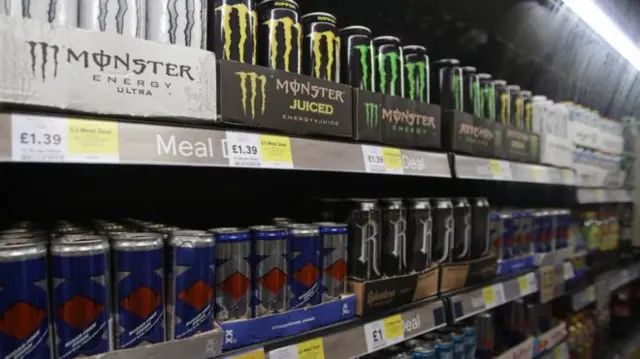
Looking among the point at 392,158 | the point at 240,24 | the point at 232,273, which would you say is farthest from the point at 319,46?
Answer: the point at 232,273

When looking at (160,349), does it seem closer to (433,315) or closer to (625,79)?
(433,315)

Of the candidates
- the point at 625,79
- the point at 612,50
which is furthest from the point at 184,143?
the point at 625,79

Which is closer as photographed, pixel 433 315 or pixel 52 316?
pixel 52 316

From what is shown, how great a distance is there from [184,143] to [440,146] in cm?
85

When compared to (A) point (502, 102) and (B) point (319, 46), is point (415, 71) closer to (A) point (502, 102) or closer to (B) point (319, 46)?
(B) point (319, 46)

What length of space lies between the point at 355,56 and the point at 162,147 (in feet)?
1.88

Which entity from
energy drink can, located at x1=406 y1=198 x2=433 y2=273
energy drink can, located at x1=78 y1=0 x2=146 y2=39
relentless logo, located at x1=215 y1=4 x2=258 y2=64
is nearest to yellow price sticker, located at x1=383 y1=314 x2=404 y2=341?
energy drink can, located at x1=406 y1=198 x2=433 y2=273

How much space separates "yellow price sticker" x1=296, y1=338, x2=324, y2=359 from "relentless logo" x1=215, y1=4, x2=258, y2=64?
61 cm

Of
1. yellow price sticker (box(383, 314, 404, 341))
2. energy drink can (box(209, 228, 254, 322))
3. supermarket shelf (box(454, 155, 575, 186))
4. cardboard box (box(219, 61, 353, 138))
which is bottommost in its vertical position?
yellow price sticker (box(383, 314, 404, 341))

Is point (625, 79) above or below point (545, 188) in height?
above

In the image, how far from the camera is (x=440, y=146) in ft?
4.52

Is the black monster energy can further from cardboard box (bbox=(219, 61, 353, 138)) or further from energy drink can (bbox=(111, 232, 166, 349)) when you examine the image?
energy drink can (bbox=(111, 232, 166, 349))

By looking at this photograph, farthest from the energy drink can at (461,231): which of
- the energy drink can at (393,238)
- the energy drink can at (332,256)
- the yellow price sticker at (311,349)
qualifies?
the yellow price sticker at (311,349)

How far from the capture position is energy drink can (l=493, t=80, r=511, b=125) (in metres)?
1.69
